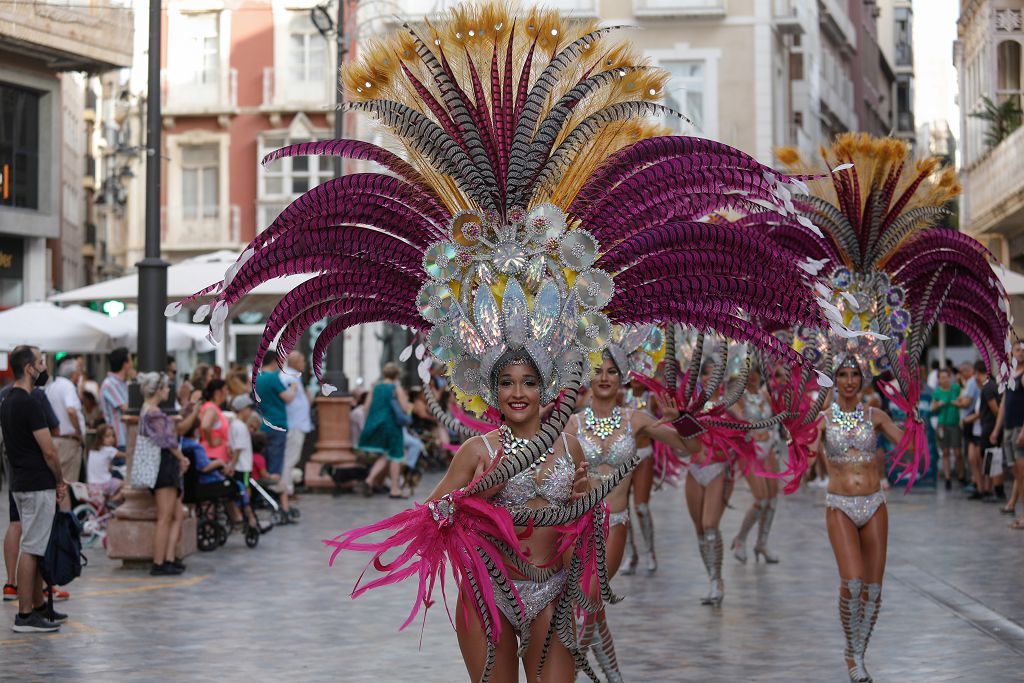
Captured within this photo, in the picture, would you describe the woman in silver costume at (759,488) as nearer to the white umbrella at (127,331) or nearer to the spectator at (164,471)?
the spectator at (164,471)

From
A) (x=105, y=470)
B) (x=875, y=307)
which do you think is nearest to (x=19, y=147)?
(x=105, y=470)

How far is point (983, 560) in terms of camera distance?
15.1 meters

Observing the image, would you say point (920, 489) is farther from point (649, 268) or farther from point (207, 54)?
point (207, 54)

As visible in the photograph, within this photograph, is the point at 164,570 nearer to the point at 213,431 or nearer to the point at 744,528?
the point at 213,431

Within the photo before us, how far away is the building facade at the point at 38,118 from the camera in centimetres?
3350

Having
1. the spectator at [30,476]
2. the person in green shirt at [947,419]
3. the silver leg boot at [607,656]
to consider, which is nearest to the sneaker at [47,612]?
the spectator at [30,476]

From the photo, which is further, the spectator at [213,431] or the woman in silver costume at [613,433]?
the spectator at [213,431]

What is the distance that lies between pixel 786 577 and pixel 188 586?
488 cm

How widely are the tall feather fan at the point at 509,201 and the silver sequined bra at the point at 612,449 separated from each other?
10.1 feet

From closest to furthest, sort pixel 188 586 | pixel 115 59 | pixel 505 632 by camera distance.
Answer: pixel 505 632 → pixel 188 586 → pixel 115 59

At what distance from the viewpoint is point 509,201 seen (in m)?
6.96

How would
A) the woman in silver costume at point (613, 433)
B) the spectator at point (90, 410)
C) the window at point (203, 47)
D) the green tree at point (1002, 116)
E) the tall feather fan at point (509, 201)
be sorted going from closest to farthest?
the tall feather fan at point (509, 201), the woman in silver costume at point (613, 433), the spectator at point (90, 410), the green tree at point (1002, 116), the window at point (203, 47)

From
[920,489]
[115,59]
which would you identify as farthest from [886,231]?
[115,59]

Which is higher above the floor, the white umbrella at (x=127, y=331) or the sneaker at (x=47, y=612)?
the white umbrella at (x=127, y=331)
